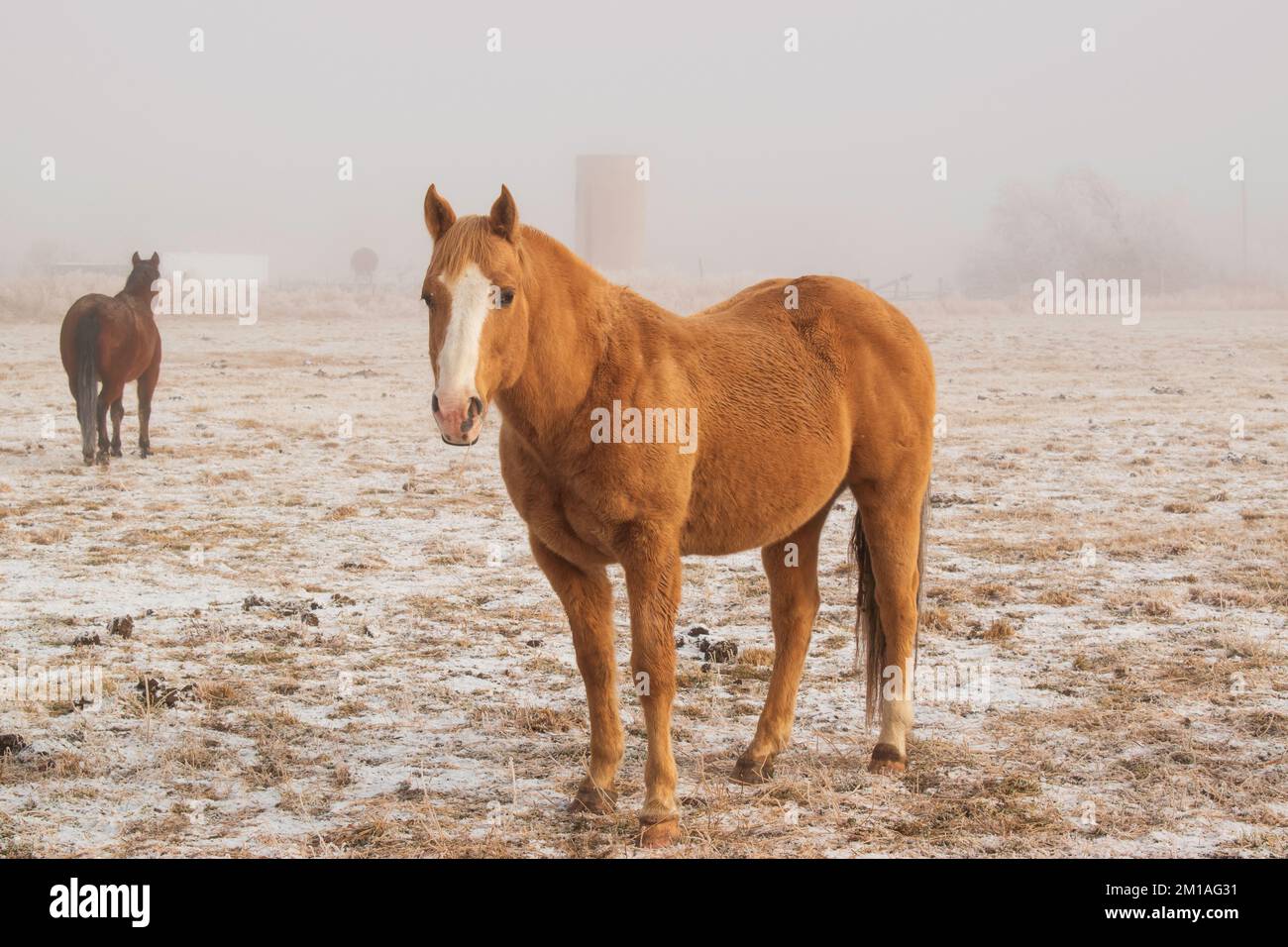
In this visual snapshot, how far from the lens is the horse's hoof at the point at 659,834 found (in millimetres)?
4285

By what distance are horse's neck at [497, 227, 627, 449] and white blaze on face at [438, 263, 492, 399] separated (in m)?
0.31

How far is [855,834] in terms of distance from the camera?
4359 mm

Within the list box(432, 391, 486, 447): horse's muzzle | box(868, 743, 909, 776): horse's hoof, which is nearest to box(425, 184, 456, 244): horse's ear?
box(432, 391, 486, 447): horse's muzzle

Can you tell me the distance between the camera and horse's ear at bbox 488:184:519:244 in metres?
3.87

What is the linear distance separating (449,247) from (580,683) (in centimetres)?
311

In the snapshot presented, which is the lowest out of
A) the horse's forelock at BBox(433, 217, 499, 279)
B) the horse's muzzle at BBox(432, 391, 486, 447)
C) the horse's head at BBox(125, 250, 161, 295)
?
the horse's muzzle at BBox(432, 391, 486, 447)

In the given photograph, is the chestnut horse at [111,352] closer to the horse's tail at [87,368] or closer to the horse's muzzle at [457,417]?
the horse's tail at [87,368]

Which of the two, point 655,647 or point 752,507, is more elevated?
point 752,507

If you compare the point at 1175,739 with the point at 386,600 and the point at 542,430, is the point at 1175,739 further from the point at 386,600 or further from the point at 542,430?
the point at 386,600

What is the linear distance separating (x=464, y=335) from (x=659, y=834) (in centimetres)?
199

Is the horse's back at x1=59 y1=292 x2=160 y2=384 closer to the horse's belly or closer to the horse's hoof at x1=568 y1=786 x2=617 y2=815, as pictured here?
the horse's hoof at x1=568 y1=786 x2=617 y2=815

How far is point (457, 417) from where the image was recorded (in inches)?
143

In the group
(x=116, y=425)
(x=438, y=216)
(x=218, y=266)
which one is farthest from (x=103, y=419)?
(x=218, y=266)

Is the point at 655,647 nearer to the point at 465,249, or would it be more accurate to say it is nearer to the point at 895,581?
the point at 895,581
